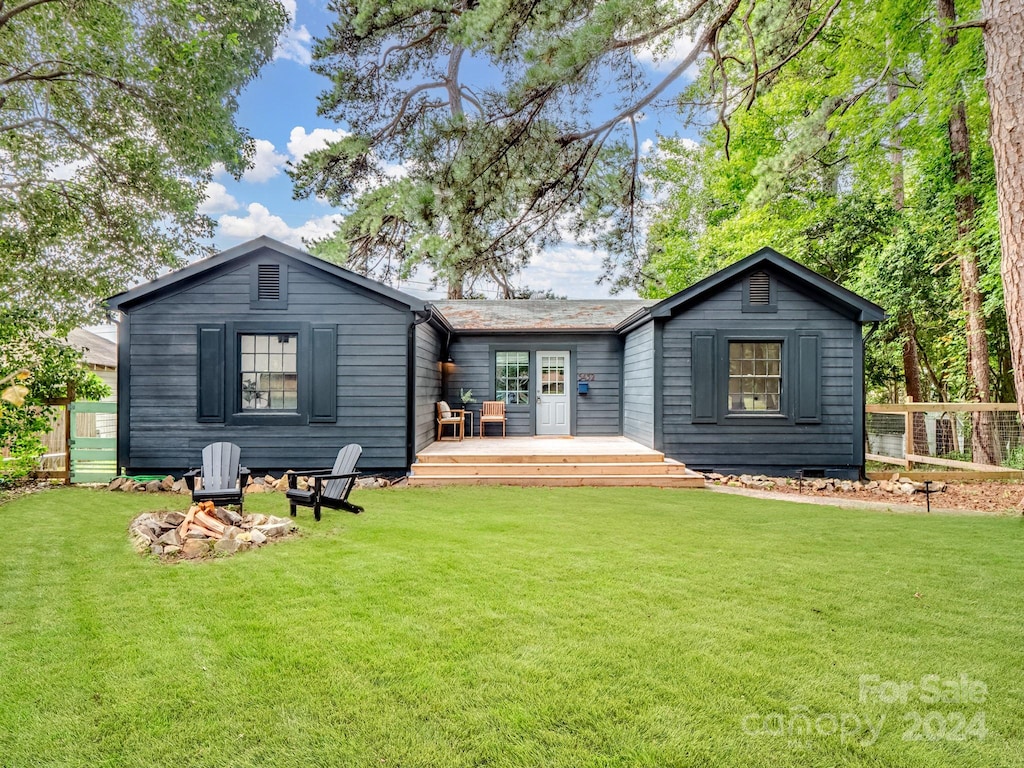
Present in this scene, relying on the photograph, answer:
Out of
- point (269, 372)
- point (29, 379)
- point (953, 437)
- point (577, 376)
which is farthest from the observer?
point (953, 437)

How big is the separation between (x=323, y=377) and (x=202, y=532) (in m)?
3.59

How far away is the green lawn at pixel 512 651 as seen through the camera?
1.85 m

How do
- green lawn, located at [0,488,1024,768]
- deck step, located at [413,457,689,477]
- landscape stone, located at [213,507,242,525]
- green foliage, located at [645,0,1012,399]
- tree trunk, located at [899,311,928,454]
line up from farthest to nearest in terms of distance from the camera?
tree trunk, located at [899,311,928,454]
green foliage, located at [645,0,1012,399]
deck step, located at [413,457,689,477]
landscape stone, located at [213,507,242,525]
green lawn, located at [0,488,1024,768]

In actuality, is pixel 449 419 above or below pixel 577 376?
below

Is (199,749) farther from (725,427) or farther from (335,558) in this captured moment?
(725,427)

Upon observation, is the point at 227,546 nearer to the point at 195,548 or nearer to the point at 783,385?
the point at 195,548

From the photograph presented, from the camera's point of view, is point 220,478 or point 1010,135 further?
point 220,478

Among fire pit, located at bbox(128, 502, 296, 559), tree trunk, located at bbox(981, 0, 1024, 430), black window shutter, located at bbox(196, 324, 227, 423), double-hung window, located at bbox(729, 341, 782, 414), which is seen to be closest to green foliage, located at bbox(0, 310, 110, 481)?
black window shutter, located at bbox(196, 324, 227, 423)

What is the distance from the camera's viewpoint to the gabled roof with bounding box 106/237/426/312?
735cm

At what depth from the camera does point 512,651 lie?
2.48 metres

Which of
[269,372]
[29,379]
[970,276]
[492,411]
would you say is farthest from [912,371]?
[29,379]

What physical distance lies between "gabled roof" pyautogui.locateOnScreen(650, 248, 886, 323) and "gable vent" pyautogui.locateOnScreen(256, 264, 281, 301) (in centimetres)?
610

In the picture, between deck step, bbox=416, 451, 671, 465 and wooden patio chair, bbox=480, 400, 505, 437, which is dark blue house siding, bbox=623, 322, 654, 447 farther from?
wooden patio chair, bbox=480, 400, 505, 437

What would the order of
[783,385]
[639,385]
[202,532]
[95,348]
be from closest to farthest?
[202,532], [783,385], [639,385], [95,348]
